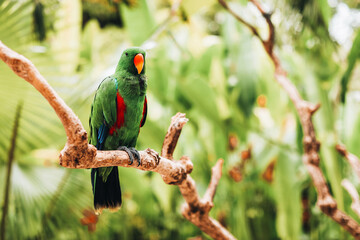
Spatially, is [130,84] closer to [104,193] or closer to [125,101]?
[125,101]

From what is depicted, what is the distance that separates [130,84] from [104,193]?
0.15 meters

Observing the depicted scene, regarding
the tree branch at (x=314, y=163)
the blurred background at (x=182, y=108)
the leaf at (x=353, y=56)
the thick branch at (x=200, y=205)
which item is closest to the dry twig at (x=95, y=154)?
the thick branch at (x=200, y=205)

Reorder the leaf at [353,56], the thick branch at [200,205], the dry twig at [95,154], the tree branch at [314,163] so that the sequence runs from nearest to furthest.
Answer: the dry twig at [95,154]
the thick branch at [200,205]
the tree branch at [314,163]
the leaf at [353,56]

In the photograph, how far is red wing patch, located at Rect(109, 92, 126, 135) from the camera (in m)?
0.44

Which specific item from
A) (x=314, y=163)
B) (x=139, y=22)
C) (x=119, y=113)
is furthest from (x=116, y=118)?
(x=314, y=163)

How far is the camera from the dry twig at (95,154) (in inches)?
13.7

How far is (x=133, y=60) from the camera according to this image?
1.22ft

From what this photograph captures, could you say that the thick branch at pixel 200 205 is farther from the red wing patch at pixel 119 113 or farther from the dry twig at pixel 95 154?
the red wing patch at pixel 119 113

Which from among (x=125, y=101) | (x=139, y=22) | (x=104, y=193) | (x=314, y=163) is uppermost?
(x=139, y=22)

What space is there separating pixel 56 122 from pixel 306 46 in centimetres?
124

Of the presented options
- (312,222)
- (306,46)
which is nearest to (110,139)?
(306,46)

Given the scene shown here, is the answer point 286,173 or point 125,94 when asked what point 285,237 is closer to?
point 286,173

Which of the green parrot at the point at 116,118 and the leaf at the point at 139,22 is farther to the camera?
the leaf at the point at 139,22

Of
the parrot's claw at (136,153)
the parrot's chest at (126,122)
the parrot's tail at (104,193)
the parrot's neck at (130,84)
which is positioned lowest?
the parrot's tail at (104,193)
